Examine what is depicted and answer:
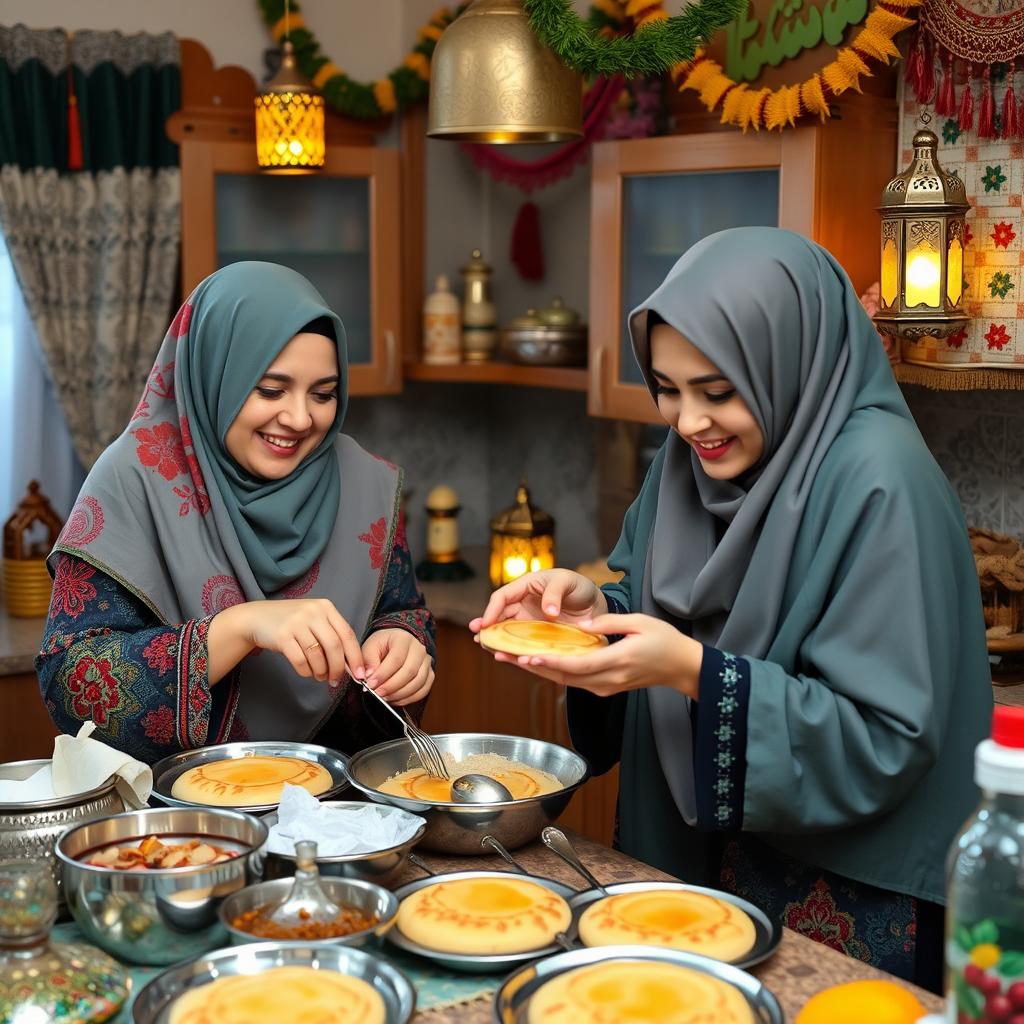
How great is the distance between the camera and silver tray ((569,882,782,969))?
4.14 ft

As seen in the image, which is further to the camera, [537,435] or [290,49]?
[537,435]

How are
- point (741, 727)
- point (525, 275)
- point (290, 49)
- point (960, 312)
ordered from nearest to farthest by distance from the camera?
1. point (741, 727)
2. point (960, 312)
3. point (290, 49)
4. point (525, 275)

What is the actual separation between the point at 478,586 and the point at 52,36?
1804 millimetres

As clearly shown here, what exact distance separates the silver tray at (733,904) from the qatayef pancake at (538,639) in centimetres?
27

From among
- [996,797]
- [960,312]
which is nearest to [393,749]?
[996,797]

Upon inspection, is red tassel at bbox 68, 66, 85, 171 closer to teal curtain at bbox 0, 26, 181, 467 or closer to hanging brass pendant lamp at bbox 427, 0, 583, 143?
teal curtain at bbox 0, 26, 181, 467

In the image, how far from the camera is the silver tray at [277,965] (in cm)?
118

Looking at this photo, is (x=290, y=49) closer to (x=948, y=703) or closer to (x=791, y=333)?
(x=791, y=333)

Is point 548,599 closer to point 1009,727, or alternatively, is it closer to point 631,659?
point 631,659

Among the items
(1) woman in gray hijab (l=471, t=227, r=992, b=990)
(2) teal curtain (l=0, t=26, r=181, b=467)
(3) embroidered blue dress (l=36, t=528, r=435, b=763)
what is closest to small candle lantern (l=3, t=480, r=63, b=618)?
(2) teal curtain (l=0, t=26, r=181, b=467)

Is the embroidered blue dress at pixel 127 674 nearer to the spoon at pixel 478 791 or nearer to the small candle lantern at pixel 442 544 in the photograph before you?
the spoon at pixel 478 791

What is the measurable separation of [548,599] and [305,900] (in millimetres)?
617

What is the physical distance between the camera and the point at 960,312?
241cm

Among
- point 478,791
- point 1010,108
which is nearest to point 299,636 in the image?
point 478,791
